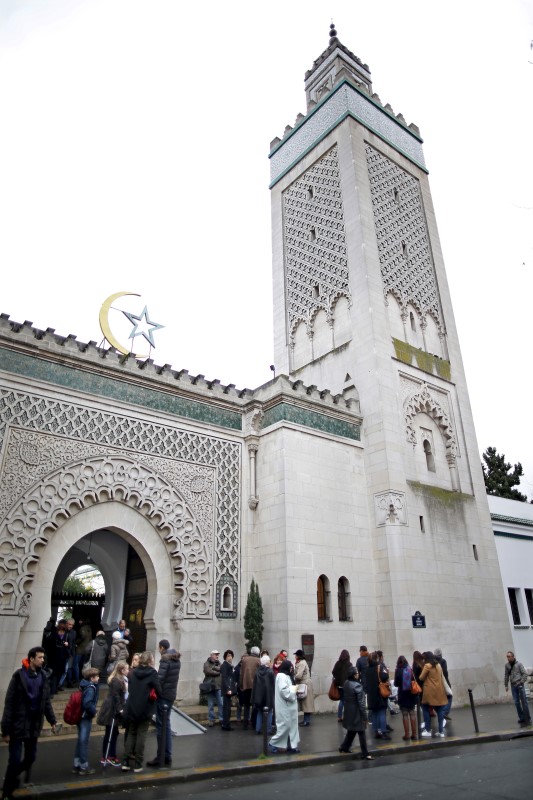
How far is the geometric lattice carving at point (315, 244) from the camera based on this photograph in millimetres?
→ 17125

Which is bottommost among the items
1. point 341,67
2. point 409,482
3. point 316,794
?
point 316,794

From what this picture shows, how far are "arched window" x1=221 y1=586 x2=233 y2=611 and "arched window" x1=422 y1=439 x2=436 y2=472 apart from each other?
6.56 m

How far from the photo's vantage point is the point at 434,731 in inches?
340

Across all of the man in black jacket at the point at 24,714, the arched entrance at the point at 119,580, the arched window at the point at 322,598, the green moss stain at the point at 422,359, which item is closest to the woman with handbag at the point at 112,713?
the man in black jacket at the point at 24,714

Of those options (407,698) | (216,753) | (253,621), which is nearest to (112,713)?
(216,753)

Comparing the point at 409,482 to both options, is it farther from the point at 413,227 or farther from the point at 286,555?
the point at 413,227

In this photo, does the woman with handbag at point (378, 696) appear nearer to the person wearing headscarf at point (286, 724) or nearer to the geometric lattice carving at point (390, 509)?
the person wearing headscarf at point (286, 724)

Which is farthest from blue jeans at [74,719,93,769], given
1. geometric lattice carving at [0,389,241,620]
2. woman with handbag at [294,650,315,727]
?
geometric lattice carving at [0,389,241,620]

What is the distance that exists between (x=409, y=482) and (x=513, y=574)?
5.72 m

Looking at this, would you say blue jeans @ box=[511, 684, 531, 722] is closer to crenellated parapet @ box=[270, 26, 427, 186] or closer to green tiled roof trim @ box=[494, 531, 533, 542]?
green tiled roof trim @ box=[494, 531, 533, 542]

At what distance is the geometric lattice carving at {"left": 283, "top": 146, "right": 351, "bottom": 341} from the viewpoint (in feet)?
56.2

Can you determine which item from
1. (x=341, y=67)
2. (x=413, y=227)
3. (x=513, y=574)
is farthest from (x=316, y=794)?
(x=341, y=67)

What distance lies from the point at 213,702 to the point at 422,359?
10664 mm

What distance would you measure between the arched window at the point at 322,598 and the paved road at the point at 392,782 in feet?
16.6
